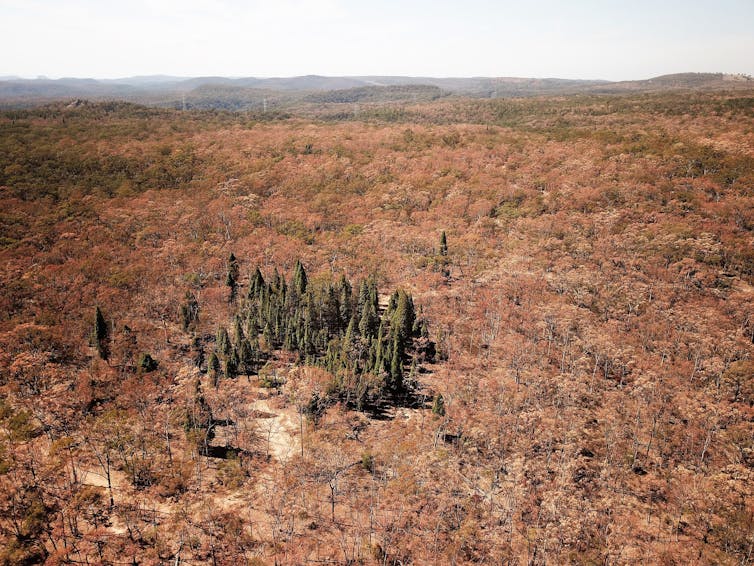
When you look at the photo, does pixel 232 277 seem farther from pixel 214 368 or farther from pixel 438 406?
pixel 438 406

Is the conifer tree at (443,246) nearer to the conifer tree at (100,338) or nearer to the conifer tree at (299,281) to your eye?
the conifer tree at (299,281)

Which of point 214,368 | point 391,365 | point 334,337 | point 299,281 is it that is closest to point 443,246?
point 299,281

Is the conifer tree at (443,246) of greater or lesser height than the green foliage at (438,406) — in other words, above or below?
above

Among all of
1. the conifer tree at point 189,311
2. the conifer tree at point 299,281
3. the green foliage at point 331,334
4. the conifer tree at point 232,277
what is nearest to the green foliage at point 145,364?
the green foliage at point 331,334

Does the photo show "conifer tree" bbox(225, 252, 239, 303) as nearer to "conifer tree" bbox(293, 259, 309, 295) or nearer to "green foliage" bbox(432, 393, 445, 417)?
"conifer tree" bbox(293, 259, 309, 295)

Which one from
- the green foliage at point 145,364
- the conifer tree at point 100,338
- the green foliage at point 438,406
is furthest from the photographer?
the conifer tree at point 100,338

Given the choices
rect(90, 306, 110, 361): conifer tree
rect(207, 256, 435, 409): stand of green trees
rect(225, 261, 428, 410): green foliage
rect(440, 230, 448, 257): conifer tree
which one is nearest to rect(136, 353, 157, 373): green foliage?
rect(90, 306, 110, 361): conifer tree

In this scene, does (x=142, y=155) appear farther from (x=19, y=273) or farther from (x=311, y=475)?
(x=311, y=475)

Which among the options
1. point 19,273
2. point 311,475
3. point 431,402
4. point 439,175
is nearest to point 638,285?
point 431,402

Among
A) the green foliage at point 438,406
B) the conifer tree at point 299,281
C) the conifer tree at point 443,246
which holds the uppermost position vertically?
the conifer tree at point 443,246
